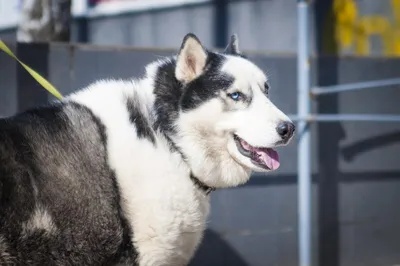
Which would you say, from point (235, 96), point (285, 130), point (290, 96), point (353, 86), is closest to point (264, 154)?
point (285, 130)

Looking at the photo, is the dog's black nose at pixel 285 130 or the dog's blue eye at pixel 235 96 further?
the dog's blue eye at pixel 235 96

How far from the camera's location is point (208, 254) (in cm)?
645

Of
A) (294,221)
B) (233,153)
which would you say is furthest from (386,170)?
(233,153)

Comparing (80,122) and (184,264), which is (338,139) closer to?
(184,264)

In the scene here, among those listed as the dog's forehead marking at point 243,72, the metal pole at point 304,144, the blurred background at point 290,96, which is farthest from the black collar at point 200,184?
the metal pole at point 304,144

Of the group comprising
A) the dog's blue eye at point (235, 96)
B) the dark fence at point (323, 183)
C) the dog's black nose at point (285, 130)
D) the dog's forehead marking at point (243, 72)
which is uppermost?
the dog's forehead marking at point (243, 72)

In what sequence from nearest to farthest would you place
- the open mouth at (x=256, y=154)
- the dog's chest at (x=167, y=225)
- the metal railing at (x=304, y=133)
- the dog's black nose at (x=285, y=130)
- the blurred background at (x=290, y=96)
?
the dog's chest at (x=167, y=225) → the dog's black nose at (x=285, y=130) → the open mouth at (x=256, y=154) → the blurred background at (x=290, y=96) → the metal railing at (x=304, y=133)

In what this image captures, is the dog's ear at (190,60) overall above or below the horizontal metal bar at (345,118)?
above

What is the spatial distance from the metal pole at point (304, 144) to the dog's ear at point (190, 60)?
102 inches

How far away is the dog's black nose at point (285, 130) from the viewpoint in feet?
13.1

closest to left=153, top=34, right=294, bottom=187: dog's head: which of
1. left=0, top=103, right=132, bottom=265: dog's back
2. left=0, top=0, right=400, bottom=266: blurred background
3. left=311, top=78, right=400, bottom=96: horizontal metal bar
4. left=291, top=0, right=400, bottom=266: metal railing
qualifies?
left=0, top=103, right=132, bottom=265: dog's back

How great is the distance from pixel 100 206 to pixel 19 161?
1.56 ft

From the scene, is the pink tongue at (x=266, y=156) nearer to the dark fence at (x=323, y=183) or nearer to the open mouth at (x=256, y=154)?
the open mouth at (x=256, y=154)

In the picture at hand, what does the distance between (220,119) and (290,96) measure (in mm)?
2850
